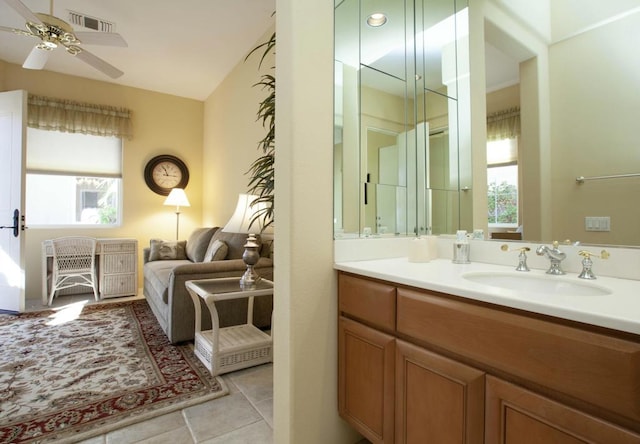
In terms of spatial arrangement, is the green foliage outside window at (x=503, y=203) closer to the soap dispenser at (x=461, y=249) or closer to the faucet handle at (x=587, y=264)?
the soap dispenser at (x=461, y=249)

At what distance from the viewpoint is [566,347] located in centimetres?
71

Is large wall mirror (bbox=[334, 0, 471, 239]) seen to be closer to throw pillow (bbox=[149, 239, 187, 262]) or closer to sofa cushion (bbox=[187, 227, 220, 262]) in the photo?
sofa cushion (bbox=[187, 227, 220, 262])

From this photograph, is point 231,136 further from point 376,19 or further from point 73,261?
point 376,19

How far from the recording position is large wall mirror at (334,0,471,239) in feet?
5.35

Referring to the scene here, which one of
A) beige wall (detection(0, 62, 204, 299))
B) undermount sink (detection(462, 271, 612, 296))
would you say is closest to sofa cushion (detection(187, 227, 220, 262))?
beige wall (detection(0, 62, 204, 299))

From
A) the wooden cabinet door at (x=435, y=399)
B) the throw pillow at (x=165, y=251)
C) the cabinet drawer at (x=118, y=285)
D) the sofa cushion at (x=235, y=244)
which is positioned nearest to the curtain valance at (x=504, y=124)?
the wooden cabinet door at (x=435, y=399)

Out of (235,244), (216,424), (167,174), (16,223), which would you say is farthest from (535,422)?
(167,174)

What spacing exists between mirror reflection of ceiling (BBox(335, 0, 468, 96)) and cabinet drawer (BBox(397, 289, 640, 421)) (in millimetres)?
1301

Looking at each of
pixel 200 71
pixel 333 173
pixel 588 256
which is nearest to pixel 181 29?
pixel 200 71

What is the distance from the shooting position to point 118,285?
4211 mm

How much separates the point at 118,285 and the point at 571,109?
4.87 meters

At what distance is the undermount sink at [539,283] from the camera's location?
A: 3.33 ft

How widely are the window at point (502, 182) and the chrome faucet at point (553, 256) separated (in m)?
0.21

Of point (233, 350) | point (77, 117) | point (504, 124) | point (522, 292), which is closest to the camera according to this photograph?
point (522, 292)
